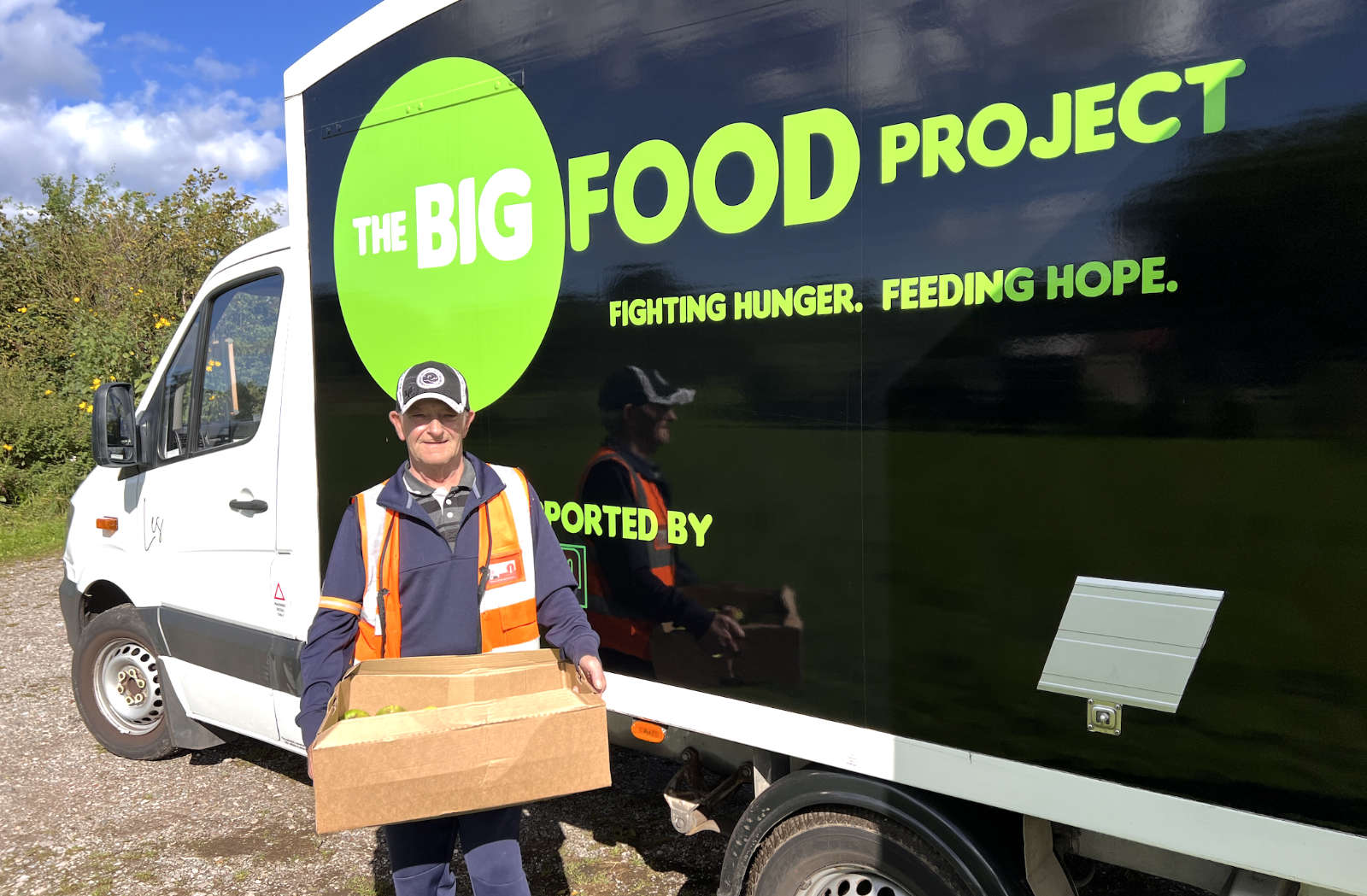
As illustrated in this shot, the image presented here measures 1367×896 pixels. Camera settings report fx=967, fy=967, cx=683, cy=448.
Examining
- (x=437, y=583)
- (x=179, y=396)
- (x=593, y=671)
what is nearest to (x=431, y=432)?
(x=437, y=583)

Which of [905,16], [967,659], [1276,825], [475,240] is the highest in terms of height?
[905,16]

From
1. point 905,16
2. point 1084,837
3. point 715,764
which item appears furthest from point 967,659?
point 905,16

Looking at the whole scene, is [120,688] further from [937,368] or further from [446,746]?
[937,368]

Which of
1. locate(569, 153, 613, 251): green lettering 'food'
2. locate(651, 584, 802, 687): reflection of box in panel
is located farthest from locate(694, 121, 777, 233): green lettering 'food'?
locate(651, 584, 802, 687): reflection of box in panel

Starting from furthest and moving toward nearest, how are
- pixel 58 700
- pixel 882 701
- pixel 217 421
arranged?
pixel 58 700
pixel 217 421
pixel 882 701

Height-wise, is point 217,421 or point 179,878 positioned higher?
point 217,421

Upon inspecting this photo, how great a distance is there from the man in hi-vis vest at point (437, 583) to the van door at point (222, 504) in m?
1.66

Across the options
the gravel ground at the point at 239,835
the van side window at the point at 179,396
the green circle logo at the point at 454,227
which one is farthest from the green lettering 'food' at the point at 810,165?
the van side window at the point at 179,396

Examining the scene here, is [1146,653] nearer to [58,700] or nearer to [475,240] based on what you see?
[475,240]

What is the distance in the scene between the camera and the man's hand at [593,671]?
241 centimetres

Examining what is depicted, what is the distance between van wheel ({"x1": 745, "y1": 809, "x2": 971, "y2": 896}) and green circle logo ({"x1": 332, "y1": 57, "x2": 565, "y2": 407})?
1.58 meters

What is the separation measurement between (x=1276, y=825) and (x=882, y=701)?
820 mm

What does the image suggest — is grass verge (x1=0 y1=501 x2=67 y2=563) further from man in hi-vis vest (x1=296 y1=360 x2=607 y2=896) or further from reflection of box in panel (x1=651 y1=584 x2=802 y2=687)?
reflection of box in panel (x1=651 y1=584 x2=802 y2=687)

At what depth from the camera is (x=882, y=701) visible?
233 centimetres
